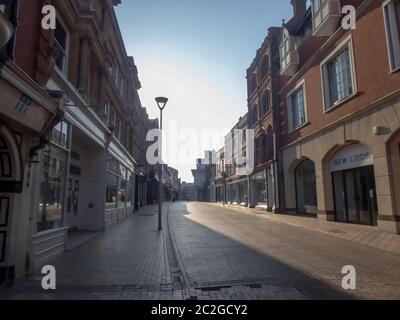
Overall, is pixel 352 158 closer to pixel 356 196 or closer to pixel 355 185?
pixel 355 185

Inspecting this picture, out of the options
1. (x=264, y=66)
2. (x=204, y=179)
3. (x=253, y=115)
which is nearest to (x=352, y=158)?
(x=264, y=66)

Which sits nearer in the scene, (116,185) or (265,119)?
(116,185)

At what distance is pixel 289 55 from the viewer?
20109 mm

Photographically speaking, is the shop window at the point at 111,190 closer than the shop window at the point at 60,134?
No

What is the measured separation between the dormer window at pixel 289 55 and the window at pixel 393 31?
8257 mm

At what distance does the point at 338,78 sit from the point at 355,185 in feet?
17.5

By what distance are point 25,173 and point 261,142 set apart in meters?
24.3

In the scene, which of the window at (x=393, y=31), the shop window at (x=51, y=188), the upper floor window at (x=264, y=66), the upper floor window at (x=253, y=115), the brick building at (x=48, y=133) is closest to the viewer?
the brick building at (x=48, y=133)

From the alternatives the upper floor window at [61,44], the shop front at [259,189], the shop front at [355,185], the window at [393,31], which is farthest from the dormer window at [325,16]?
the shop front at [259,189]

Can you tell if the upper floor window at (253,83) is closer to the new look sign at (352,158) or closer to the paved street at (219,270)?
the new look sign at (352,158)

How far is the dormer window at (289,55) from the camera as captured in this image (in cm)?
1989

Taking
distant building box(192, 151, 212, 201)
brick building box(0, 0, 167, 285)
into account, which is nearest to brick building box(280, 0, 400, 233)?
brick building box(0, 0, 167, 285)
